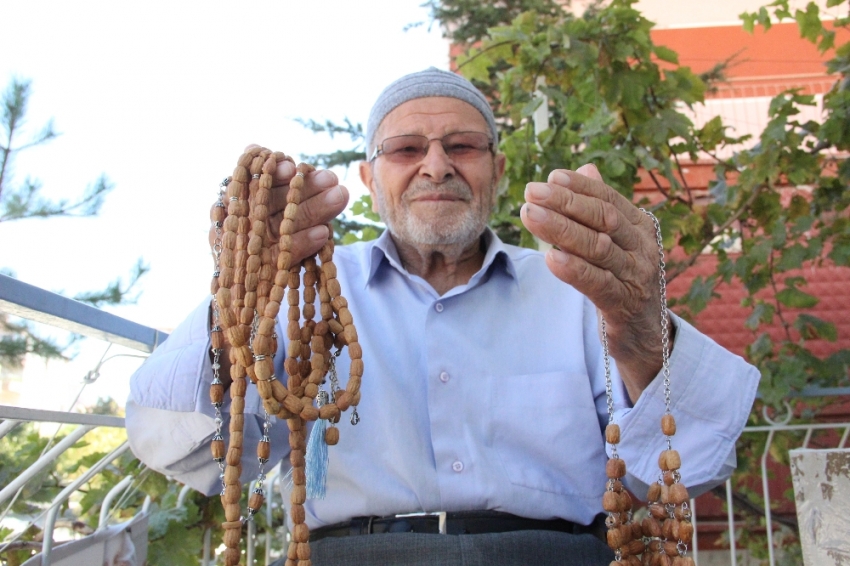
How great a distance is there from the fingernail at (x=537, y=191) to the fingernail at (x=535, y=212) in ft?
0.05

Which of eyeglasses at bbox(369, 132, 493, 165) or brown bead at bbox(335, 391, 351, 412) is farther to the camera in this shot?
eyeglasses at bbox(369, 132, 493, 165)

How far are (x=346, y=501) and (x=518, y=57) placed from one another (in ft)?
7.84

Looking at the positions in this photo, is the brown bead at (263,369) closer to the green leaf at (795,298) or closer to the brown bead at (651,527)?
the brown bead at (651,527)

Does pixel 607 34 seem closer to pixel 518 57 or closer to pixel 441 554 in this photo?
pixel 518 57

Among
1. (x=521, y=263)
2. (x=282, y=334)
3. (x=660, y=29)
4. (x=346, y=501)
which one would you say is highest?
(x=660, y=29)

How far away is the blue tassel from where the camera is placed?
4.17 feet

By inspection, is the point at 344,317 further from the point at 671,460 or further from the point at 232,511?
the point at 671,460

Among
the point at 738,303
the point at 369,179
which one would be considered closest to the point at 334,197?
the point at 369,179

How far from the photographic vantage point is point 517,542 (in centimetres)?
142

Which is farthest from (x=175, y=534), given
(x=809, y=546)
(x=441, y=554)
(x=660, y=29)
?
(x=660, y=29)

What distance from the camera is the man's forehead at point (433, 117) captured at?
1.98m

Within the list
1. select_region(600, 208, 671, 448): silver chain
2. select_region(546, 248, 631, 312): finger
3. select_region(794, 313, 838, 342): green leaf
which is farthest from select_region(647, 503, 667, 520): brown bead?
select_region(794, 313, 838, 342): green leaf

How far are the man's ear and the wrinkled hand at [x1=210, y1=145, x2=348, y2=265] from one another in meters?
0.91

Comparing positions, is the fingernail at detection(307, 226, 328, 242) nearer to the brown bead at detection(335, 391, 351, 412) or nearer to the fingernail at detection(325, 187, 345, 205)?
the fingernail at detection(325, 187, 345, 205)
